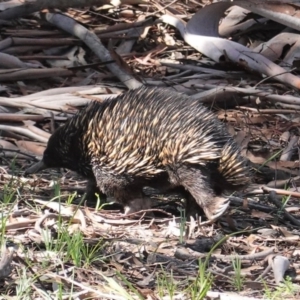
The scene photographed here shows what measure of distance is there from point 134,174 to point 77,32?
128 inches

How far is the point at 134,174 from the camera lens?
496cm

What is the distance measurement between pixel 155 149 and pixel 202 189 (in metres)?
0.35

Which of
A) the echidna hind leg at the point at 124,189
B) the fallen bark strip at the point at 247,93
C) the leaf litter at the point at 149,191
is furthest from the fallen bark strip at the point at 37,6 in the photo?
the echidna hind leg at the point at 124,189

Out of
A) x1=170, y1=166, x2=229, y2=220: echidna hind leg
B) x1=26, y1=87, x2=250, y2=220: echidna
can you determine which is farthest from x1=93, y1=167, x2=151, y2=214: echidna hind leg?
x1=170, y1=166, x2=229, y2=220: echidna hind leg

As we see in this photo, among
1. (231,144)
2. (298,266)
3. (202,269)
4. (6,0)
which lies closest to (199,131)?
(231,144)

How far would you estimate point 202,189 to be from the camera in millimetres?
4797

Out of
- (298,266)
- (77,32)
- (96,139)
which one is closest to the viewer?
(298,266)

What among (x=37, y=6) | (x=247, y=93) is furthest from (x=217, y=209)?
(x=37, y=6)

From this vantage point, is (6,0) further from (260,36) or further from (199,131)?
(199,131)

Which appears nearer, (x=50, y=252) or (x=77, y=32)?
(x=50, y=252)

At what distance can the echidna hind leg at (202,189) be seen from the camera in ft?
15.7

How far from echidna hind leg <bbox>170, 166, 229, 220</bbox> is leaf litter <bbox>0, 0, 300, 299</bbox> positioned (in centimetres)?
9

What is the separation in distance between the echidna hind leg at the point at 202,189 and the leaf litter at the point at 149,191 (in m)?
0.09

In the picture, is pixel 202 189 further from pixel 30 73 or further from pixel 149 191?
pixel 30 73
